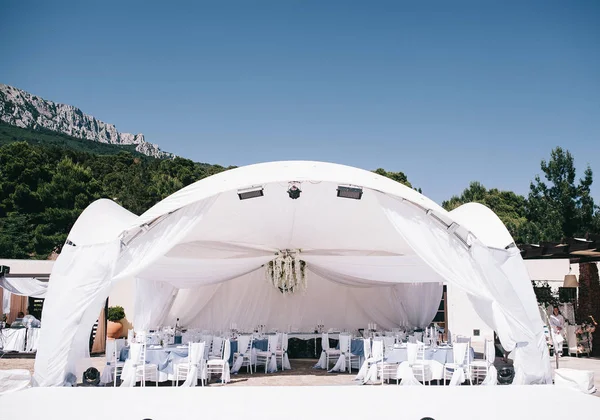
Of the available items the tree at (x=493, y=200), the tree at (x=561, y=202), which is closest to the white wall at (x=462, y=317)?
the tree at (x=561, y=202)

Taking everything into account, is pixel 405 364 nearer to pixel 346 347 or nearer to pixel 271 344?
pixel 346 347

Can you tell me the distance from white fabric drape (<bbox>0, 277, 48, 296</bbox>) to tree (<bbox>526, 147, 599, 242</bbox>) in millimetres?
17746

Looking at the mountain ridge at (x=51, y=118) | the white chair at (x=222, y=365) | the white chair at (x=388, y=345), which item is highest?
the mountain ridge at (x=51, y=118)

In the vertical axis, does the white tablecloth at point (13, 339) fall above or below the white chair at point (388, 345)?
below

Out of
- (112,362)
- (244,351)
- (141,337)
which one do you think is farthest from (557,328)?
(112,362)

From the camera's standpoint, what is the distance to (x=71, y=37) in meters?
19.5

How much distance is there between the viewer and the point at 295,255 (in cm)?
1283

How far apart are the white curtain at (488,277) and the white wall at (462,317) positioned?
787cm

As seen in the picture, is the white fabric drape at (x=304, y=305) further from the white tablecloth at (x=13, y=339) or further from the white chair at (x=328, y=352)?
the white tablecloth at (x=13, y=339)

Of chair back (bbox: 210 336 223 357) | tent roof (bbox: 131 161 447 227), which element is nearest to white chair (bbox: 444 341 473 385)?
tent roof (bbox: 131 161 447 227)

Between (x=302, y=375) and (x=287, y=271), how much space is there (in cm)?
308

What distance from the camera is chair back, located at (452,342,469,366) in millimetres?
8703

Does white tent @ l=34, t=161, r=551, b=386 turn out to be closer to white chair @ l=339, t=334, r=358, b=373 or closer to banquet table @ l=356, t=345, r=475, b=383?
banquet table @ l=356, t=345, r=475, b=383

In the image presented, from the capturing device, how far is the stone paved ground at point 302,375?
9461mm
